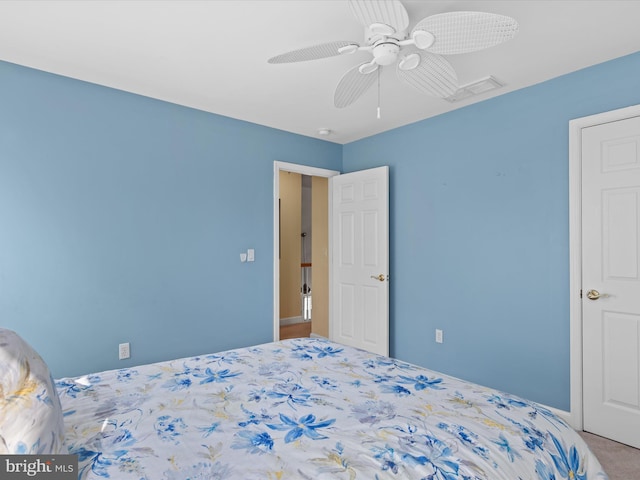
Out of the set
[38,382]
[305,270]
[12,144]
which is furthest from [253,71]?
[305,270]

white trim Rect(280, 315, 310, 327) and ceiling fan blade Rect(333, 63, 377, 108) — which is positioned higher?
ceiling fan blade Rect(333, 63, 377, 108)

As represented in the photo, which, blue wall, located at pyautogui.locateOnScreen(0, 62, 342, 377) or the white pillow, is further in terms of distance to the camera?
blue wall, located at pyautogui.locateOnScreen(0, 62, 342, 377)

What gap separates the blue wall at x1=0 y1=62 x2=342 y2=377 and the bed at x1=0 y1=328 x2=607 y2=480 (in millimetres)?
1255

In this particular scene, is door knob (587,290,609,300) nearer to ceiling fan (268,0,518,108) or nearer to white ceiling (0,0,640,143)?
white ceiling (0,0,640,143)

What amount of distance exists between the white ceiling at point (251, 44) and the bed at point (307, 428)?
1.87m

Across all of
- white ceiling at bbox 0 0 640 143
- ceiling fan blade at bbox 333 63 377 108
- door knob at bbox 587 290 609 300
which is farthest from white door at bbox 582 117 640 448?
ceiling fan blade at bbox 333 63 377 108

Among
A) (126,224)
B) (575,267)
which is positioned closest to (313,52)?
(126,224)

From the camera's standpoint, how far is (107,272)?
303 cm

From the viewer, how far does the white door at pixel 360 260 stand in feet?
13.2

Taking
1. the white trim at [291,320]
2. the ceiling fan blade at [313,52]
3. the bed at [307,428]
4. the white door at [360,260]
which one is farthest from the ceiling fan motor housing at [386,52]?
the white trim at [291,320]

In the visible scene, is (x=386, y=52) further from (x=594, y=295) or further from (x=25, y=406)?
(x=594, y=295)

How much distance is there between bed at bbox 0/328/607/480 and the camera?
3.67 ft

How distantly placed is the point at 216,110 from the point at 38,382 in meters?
2.95

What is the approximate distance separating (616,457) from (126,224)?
146 inches
